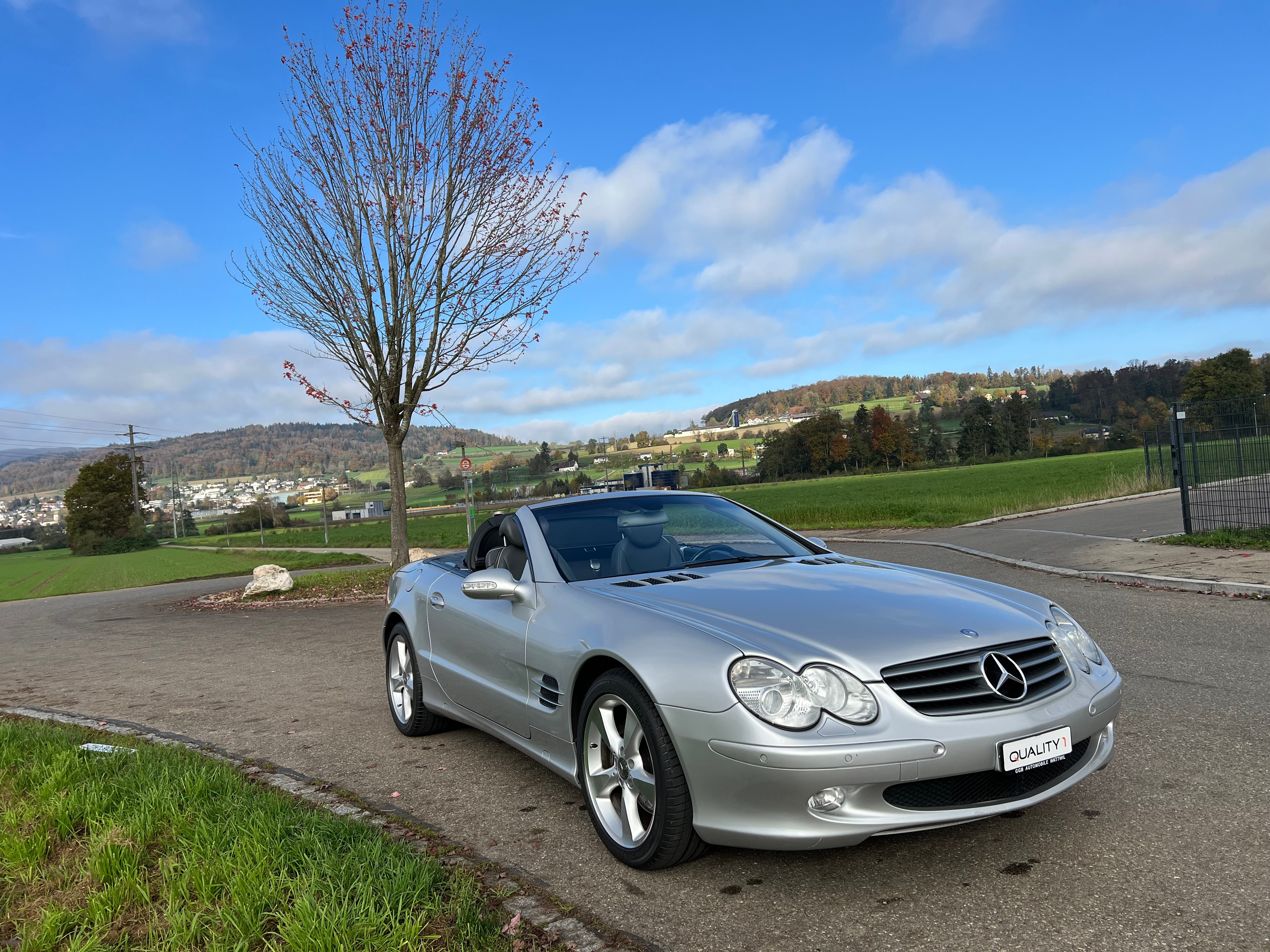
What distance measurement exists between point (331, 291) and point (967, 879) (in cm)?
1470

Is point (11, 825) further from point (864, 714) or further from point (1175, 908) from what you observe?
point (1175, 908)

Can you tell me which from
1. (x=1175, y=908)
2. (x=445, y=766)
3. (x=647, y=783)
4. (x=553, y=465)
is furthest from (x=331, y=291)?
(x=553, y=465)

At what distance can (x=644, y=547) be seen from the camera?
463 cm

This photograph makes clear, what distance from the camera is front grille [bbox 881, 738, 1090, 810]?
9.57ft

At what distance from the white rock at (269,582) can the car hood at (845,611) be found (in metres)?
14.1

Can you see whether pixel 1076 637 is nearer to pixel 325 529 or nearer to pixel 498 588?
pixel 498 588

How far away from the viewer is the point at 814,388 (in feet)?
445

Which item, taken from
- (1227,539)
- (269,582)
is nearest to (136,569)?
(269,582)

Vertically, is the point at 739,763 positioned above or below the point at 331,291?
below

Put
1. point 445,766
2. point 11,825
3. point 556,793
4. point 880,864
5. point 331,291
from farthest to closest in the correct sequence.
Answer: point 331,291 < point 445,766 < point 556,793 < point 11,825 < point 880,864

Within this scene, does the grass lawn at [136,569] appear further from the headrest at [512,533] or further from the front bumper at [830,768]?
the front bumper at [830,768]

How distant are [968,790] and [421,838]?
2170mm

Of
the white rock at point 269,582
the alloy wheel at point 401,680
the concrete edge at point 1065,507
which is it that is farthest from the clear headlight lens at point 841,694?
the concrete edge at point 1065,507

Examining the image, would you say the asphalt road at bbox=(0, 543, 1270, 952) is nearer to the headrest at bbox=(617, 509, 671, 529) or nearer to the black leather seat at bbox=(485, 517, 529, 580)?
the black leather seat at bbox=(485, 517, 529, 580)
